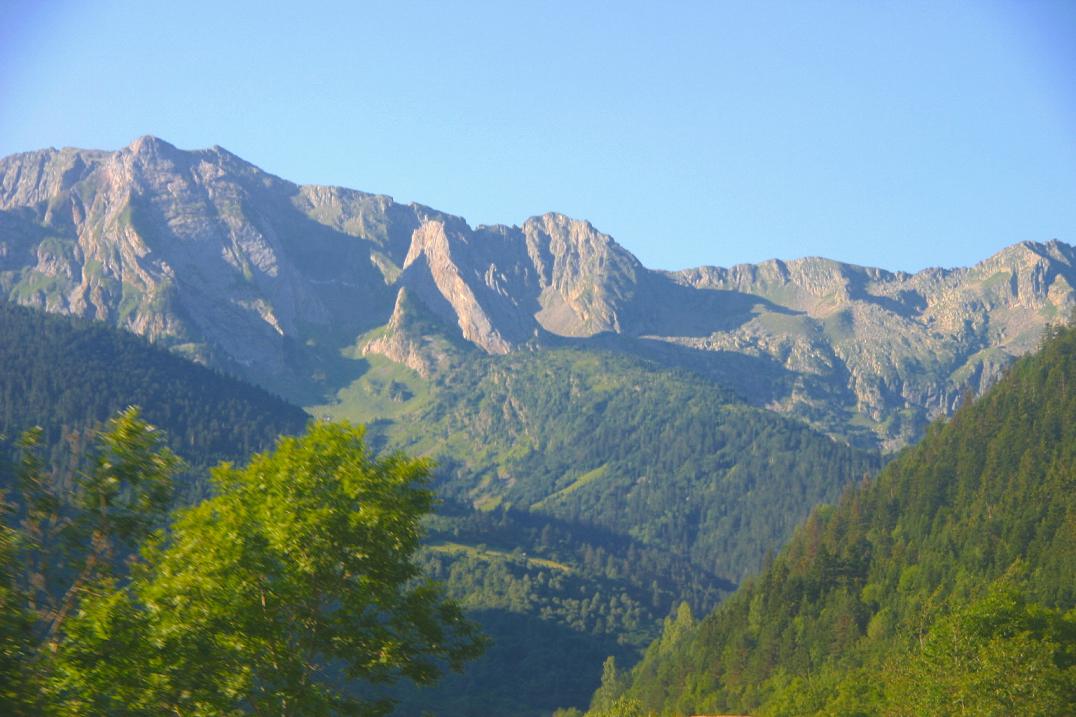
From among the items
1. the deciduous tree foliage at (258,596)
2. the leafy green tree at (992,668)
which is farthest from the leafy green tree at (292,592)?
the leafy green tree at (992,668)

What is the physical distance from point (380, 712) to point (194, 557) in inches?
450

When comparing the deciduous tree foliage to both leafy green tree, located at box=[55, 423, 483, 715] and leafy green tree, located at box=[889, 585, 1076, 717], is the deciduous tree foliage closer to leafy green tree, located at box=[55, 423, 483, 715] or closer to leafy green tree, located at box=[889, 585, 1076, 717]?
leafy green tree, located at box=[55, 423, 483, 715]

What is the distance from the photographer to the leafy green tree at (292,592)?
43.9 metres

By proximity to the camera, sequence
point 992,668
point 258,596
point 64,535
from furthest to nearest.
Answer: point 992,668 → point 258,596 → point 64,535

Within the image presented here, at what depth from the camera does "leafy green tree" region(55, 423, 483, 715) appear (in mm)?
43875

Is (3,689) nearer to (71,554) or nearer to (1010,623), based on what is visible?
(71,554)

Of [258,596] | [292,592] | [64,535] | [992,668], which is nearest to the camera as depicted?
[64,535]

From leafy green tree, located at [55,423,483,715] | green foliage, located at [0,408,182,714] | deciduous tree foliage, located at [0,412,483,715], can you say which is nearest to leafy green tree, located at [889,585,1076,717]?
leafy green tree, located at [55,423,483,715]

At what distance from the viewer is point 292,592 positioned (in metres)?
50.4

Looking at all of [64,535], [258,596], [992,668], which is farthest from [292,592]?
[992,668]

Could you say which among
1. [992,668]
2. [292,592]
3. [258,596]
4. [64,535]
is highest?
[992,668]

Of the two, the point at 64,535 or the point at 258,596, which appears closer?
the point at 64,535

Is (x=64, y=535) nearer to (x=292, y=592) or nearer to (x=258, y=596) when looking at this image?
(x=258, y=596)

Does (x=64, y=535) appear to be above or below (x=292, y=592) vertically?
above
